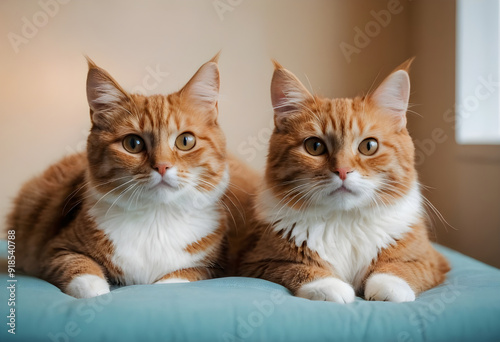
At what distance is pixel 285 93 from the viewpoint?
1956mm

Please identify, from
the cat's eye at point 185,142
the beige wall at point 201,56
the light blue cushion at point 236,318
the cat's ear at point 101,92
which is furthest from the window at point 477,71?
the cat's ear at point 101,92

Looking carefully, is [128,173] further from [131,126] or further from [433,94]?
[433,94]

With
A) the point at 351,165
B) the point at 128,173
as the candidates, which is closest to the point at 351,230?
the point at 351,165

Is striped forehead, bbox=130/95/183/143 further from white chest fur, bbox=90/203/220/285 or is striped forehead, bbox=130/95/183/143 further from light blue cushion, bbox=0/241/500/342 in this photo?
light blue cushion, bbox=0/241/500/342

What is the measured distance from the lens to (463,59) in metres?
2.89

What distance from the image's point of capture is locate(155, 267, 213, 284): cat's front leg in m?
1.89

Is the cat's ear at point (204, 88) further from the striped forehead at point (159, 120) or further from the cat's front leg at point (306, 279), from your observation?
the cat's front leg at point (306, 279)

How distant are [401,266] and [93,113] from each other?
52.1 inches

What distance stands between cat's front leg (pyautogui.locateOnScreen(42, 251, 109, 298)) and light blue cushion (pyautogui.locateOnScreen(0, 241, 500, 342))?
0.07 metres

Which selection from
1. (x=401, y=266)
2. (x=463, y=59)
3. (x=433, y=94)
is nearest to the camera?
(x=401, y=266)
